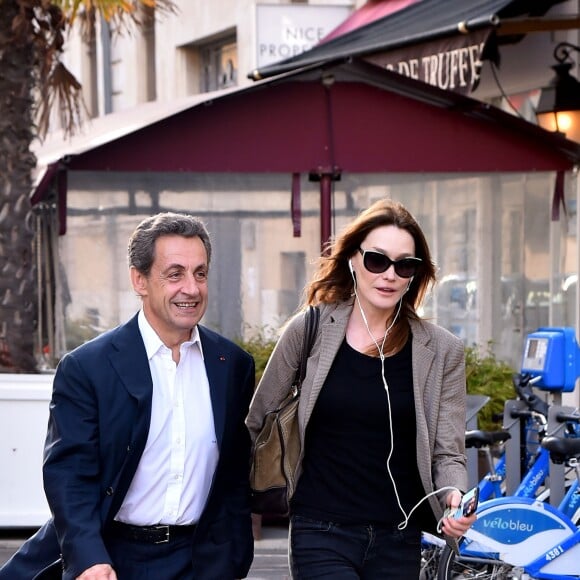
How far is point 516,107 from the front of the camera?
561 inches

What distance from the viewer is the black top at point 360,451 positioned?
13.6 ft

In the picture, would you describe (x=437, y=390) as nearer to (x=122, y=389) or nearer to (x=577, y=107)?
(x=122, y=389)

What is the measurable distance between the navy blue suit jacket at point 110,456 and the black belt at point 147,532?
0.07m

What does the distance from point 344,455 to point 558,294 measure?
786cm

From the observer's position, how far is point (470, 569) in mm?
6676

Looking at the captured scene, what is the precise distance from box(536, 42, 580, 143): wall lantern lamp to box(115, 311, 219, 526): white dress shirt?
27.4 feet

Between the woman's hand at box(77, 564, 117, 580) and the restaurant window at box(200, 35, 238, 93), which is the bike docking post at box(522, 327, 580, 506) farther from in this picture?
the restaurant window at box(200, 35, 238, 93)

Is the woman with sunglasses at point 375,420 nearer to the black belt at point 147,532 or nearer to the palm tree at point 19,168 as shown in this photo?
the black belt at point 147,532

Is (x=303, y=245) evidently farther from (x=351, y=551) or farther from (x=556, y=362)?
(x=351, y=551)

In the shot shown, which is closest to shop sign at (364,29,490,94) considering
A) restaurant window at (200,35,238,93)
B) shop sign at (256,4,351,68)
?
shop sign at (256,4,351,68)

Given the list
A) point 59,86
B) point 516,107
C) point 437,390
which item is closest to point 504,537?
point 437,390

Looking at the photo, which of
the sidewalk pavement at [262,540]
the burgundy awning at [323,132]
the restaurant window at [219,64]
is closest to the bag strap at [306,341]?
the sidewalk pavement at [262,540]

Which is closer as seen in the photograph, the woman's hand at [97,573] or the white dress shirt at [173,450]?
the woman's hand at [97,573]

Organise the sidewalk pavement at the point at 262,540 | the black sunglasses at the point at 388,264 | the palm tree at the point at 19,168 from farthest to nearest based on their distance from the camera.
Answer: the palm tree at the point at 19,168
the sidewalk pavement at the point at 262,540
the black sunglasses at the point at 388,264
